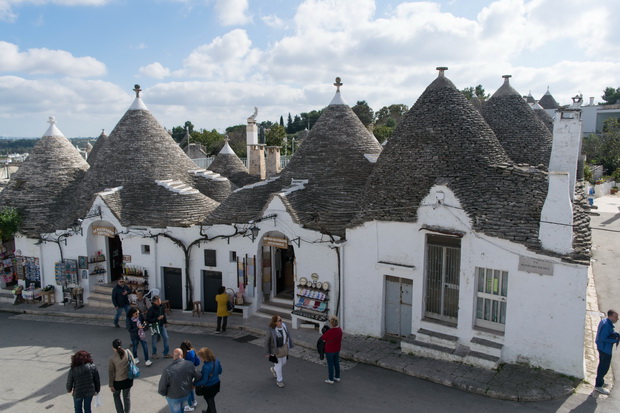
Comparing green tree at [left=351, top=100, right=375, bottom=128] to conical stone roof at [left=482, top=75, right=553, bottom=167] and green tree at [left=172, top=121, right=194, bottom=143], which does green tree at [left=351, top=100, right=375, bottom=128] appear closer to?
green tree at [left=172, top=121, right=194, bottom=143]

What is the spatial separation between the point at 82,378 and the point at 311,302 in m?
6.74

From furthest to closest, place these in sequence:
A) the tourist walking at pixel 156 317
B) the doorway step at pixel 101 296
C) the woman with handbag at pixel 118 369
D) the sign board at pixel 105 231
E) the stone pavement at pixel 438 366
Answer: the doorway step at pixel 101 296
the sign board at pixel 105 231
the tourist walking at pixel 156 317
the stone pavement at pixel 438 366
the woman with handbag at pixel 118 369

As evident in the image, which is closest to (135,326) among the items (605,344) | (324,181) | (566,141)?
(324,181)

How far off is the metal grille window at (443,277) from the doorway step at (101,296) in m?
11.5

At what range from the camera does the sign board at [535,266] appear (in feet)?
33.6

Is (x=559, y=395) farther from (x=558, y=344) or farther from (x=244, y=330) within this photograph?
(x=244, y=330)

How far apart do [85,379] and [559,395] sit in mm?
9253

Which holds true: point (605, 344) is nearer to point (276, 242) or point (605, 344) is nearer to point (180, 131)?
point (276, 242)

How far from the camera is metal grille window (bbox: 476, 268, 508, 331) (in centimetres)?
1116

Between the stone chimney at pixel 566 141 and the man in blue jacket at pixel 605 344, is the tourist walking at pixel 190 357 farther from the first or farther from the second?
the stone chimney at pixel 566 141

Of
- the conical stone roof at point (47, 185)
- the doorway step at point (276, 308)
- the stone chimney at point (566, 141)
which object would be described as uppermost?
the stone chimney at point (566, 141)

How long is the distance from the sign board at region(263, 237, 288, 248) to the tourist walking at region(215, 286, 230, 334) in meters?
1.98

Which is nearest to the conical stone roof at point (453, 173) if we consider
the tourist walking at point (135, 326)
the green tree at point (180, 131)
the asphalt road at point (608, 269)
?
the asphalt road at point (608, 269)

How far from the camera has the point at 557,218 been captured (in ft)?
33.2
